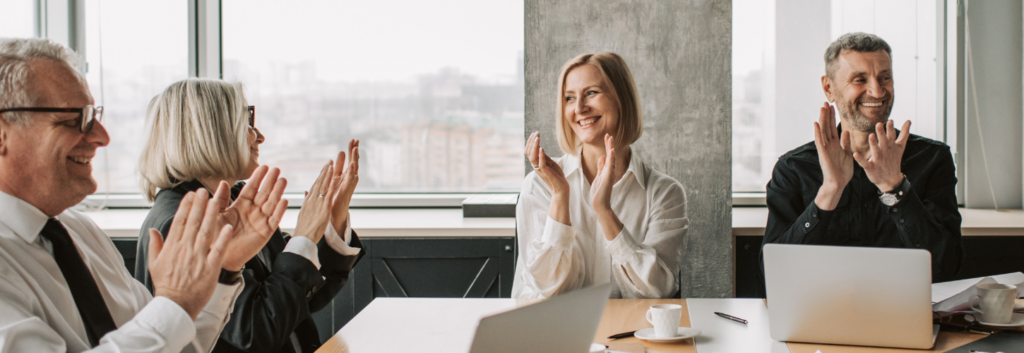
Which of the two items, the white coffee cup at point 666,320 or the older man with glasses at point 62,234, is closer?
the older man with glasses at point 62,234

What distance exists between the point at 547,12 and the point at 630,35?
347 mm

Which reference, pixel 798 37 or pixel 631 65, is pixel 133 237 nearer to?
pixel 631 65

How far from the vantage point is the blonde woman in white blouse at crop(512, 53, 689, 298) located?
2.06 m

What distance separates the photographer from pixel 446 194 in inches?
144

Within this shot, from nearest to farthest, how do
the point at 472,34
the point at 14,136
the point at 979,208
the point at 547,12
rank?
1. the point at 14,136
2. the point at 547,12
3. the point at 979,208
4. the point at 472,34

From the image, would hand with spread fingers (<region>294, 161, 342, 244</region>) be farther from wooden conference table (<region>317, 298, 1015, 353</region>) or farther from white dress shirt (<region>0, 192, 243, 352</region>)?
white dress shirt (<region>0, 192, 243, 352</region>)

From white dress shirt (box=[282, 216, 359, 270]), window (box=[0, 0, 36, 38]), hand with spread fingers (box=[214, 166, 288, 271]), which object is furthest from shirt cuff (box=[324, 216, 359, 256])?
window (box=[0, 0, 36, 38])

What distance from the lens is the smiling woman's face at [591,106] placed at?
2275 mm

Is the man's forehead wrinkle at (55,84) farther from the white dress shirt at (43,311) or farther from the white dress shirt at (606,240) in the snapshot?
the white dress shirt at (606,240)

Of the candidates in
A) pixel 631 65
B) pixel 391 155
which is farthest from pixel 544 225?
pixel 391 155

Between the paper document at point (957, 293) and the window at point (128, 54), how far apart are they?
3.59 metres

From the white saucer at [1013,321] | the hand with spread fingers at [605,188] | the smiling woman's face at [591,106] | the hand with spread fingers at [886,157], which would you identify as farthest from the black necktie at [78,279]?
the hand with spread fingers at [886,157]

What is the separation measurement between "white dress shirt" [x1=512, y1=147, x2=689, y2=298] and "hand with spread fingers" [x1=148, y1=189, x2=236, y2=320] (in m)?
1.12

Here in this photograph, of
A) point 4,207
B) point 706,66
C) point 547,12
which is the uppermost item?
point 547,12
